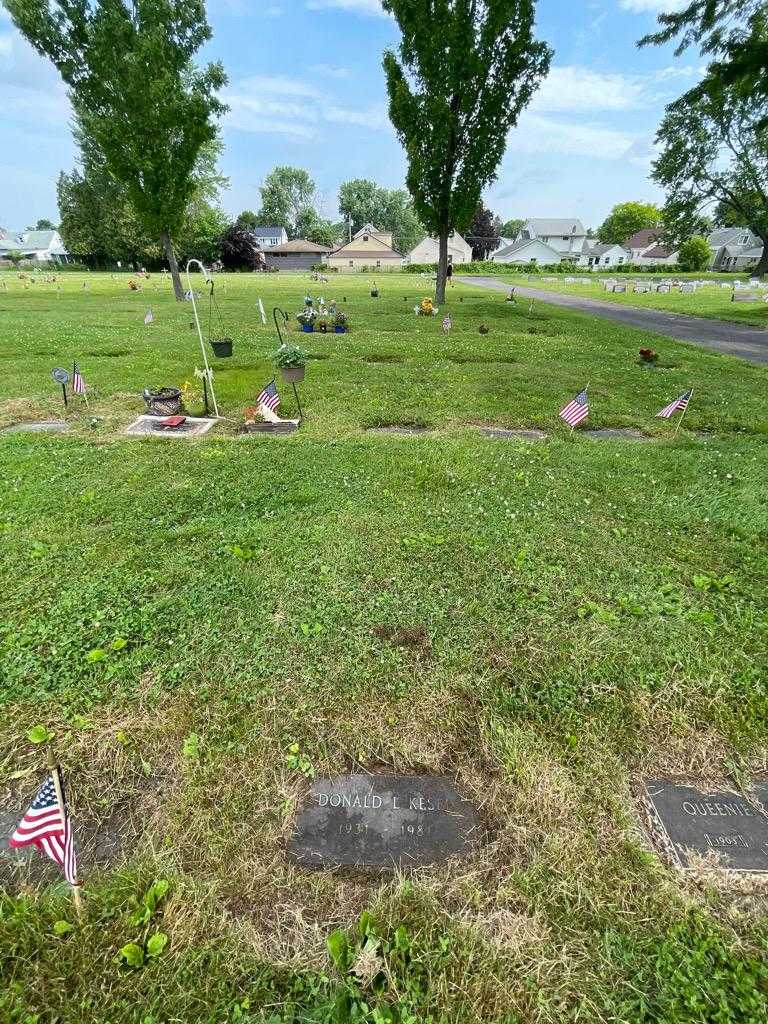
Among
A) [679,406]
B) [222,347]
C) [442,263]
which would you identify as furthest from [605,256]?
[679,406]

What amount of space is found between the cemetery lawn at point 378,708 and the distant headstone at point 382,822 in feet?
0.22

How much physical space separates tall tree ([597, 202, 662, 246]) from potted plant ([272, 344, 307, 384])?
97936mm

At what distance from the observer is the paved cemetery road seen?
42.4ft

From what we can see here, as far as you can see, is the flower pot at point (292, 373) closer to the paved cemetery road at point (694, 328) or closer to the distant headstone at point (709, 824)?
the distant headstone at point (709, 824)

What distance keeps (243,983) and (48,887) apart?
882mm

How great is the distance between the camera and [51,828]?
5.57 feet

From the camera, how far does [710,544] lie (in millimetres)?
4059

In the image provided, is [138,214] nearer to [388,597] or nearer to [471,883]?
[388,597]

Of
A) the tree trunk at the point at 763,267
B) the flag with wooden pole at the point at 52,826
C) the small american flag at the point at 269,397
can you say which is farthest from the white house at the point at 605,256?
the flag with wooden pole at the point at 52,826

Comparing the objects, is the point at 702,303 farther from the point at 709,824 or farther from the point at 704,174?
the point at 709,824

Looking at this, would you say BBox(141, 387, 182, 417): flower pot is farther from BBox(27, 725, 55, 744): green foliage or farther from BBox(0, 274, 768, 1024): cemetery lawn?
BBox(27, 725, 55, 744): green foliage

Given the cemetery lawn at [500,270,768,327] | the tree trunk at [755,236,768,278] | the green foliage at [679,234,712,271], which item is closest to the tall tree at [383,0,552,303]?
the cemetery lawn at [500,270,768,327]

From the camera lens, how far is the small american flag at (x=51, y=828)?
1.68m

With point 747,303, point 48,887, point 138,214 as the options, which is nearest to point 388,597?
point 48,887
